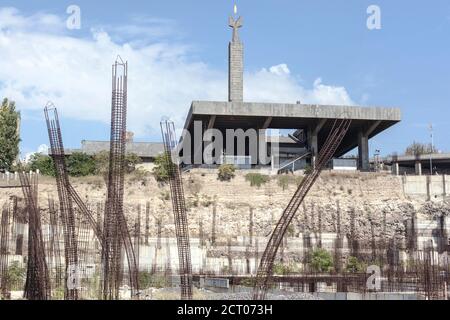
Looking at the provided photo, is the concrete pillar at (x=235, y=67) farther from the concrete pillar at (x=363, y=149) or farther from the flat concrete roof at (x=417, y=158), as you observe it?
the flat concrete roof at (x=417, y=158)

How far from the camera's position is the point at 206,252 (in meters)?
19.6

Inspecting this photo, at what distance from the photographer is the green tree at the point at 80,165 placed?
2577 centimetres

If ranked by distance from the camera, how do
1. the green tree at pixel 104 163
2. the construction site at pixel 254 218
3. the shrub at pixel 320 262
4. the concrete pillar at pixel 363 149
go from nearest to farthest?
1. the construction site at pixel 254 218
2. the shrub at pixel 320 262
3. the green tree at pixel 104 163
4. the concrete pillar at pixel 363 149

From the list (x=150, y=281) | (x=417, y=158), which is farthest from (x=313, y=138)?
(x=150, y=281)

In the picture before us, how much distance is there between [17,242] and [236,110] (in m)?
11.1

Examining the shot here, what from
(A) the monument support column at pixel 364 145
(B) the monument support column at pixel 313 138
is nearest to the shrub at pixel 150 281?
(B) the monument support column at pixel 313 138

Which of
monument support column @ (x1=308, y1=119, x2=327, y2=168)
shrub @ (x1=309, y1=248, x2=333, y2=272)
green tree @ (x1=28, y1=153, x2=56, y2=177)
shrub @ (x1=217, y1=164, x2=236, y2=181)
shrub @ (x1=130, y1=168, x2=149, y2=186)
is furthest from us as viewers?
green tree @ (x1=28, y1=153, x2=56, y2=177)

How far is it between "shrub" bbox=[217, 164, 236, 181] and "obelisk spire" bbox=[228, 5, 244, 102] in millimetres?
4601

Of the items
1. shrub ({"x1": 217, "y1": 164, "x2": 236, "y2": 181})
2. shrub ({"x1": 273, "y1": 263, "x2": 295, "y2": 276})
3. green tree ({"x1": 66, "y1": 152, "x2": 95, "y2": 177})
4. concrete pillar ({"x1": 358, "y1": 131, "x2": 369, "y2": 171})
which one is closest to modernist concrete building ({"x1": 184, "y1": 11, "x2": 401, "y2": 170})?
concrete pillar ({"x1": 358, "y1": 131, "x2": 369, "y2": 171})

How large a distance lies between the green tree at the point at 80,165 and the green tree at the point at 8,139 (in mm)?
3294

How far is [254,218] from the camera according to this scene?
2283 centimetres

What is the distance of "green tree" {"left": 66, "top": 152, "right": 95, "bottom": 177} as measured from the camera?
25.8 m

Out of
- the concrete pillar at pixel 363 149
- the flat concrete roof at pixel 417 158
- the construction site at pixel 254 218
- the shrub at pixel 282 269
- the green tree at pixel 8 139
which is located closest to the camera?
the construction site at pixel 254 218

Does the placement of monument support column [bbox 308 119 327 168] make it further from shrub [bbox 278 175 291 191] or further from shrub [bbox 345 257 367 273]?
shrub [bbox 345 257 367 273]
